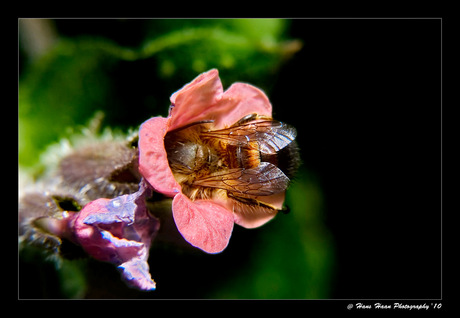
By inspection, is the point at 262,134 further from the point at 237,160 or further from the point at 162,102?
the point at 162,102

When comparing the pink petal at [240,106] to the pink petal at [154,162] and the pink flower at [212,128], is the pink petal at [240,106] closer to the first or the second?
the pink flower at [212,128]

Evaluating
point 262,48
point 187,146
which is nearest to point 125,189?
point 187,146

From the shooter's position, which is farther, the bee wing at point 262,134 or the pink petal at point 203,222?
the bee wing at point 262,134

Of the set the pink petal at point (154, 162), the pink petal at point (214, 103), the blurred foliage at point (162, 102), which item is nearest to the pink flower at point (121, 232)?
the pink petal at point (154, 162)

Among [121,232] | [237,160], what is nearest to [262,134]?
[237,160]

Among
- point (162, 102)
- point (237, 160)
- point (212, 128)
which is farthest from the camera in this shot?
point (162, 102)

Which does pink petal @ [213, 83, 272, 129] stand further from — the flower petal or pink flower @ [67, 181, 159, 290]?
pink flower @ [67, 181, 159, 290]

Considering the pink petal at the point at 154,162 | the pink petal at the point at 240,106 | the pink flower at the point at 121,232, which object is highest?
the pink petal at the point at 240,106
